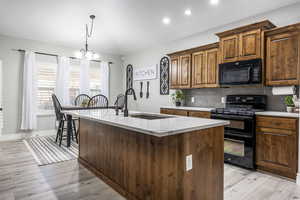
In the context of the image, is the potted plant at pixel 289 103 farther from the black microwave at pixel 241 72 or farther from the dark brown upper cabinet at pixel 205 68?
the dark brown upper cabinet at pixel 205 68

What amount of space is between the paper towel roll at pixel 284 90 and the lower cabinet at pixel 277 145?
0.59 m

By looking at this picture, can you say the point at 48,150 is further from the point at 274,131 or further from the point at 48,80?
the point at 274,131

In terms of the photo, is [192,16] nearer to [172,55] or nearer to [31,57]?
[172,55]

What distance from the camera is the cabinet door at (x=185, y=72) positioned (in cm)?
421

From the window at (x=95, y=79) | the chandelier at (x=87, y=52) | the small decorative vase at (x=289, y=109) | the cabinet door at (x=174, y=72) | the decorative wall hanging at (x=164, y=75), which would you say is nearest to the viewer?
the small decorative vase at (x=289, y=109)

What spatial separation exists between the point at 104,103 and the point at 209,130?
15.1 ft

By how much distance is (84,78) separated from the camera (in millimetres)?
5832

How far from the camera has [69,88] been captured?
5641mm

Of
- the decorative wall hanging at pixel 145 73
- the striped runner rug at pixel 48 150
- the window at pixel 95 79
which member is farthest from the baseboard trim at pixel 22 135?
the decorative wall hanging at pixel 145 73

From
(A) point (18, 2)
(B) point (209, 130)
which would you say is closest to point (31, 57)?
(A) point (18, 2)

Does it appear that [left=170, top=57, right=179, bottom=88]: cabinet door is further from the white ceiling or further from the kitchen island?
the kitchen island

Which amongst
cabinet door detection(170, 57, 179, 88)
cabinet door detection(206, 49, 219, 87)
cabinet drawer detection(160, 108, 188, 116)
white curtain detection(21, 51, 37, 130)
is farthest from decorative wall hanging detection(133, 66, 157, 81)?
white curtain detection(21, 51, 37, 130)

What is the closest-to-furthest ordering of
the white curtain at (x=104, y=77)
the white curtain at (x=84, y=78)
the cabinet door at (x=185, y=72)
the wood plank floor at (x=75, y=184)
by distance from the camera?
the wood plank floor at (x=75, y=184) → the cabinet door at (x=185, y=72) → the white curtain at (x=84, y=78) → the white curtain at (x=104, y=77)

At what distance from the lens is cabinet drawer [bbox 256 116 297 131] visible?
2537mm
